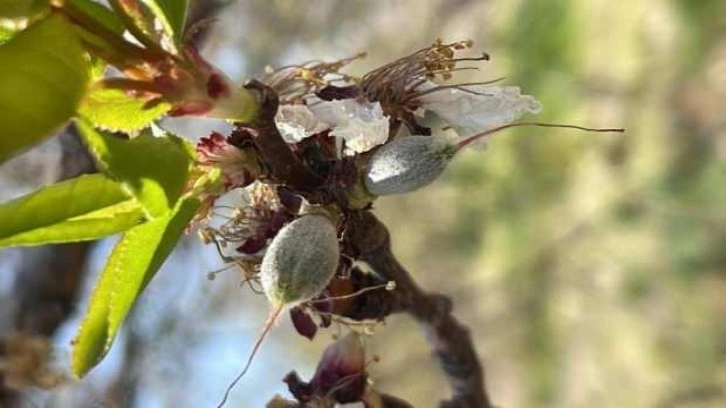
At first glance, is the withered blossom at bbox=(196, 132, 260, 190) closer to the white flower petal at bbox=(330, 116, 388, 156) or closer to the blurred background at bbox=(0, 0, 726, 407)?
the white flower petal at bbox=(330, 116, 388, 156)

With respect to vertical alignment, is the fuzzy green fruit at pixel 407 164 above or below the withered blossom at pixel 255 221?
above

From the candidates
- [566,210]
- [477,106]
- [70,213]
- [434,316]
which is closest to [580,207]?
[566,210]

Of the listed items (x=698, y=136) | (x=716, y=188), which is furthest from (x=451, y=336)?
(x=698, y=136)

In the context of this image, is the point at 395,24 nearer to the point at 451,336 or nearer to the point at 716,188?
the point at 716,188

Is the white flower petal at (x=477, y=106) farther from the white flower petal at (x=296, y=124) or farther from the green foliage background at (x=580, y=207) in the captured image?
the green foliage background at (x=580, y=207)

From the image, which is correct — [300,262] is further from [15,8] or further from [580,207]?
[580,207]

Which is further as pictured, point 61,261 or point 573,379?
point 573,379

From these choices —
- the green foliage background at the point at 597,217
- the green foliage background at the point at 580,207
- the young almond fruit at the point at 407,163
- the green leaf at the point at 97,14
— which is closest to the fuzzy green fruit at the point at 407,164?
the young almond fruit at the point at 407,163
